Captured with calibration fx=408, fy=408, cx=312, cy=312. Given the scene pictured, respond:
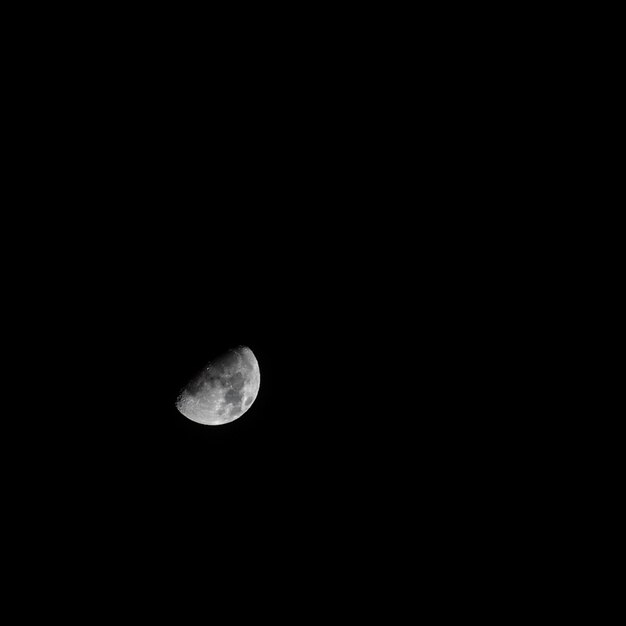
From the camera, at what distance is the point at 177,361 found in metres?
2.90

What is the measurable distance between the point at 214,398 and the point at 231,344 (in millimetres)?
445

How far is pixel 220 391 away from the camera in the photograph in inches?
116

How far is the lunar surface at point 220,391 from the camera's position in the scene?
9.59 ft

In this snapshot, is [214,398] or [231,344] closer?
[214,398]

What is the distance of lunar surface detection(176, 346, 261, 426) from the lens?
2922 mm

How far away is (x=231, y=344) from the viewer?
3.18m

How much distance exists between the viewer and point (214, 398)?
2.95 m

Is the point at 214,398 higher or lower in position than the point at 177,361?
lower

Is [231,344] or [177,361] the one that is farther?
[231,344]

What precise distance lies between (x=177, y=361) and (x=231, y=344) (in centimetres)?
44

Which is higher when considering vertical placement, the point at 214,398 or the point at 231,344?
the point at 231,344
